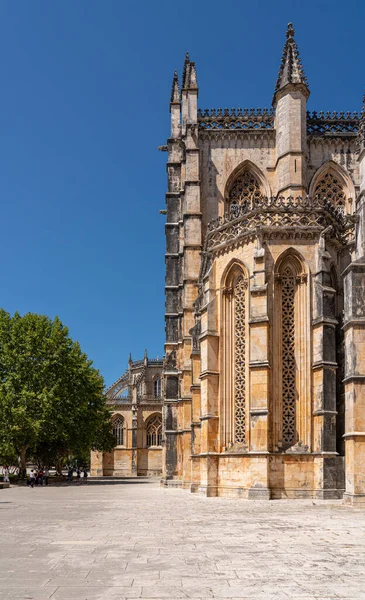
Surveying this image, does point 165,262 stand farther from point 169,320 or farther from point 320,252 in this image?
point 320,252

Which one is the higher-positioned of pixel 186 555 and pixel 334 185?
pixel 334 185

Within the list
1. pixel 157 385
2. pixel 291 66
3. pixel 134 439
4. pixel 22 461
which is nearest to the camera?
pixel 291 66

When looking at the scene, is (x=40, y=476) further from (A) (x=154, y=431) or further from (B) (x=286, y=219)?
(A) (x=154, y=431)

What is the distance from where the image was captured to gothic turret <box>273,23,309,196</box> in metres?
35.7

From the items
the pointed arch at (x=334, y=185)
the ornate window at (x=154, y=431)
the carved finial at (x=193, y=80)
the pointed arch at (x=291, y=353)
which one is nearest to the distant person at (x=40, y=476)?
the pointed arch at (x=334, y=185)

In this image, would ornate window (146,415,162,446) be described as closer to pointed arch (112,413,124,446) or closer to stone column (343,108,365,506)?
pointed arch (112,413,124,446)

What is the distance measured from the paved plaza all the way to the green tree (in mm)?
23050

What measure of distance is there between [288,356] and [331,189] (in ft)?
51.1

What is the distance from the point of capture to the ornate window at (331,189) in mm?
37812

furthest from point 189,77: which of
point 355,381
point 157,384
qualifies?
point 157,384

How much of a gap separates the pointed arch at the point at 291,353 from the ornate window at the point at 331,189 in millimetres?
13282

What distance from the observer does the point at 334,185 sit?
38.1 m

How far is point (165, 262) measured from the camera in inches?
1650

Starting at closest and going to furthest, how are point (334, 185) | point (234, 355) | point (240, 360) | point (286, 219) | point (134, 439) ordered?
point (286, 219) → point (240, 360) → point (234, 355) → point (334, 185) → point (134, 439)
